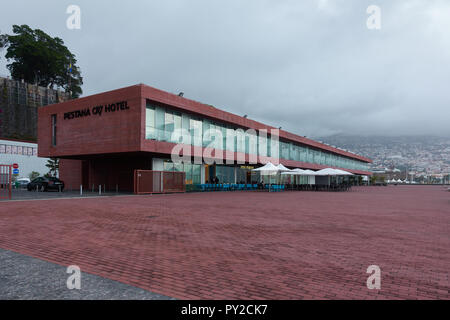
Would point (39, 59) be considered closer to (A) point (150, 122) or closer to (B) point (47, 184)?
(B) point (47, 184)

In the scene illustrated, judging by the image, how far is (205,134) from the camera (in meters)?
29.9

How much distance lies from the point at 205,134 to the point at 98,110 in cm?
969

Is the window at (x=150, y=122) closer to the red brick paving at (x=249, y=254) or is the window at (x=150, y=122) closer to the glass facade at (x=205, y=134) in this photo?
the glass facade at (x=205, y=134)

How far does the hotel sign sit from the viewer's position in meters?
24.3

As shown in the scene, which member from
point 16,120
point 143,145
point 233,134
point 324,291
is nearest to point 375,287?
point 324,291

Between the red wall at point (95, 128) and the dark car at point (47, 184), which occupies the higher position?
the red wall at point (95, 128)

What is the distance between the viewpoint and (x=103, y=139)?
999 inches

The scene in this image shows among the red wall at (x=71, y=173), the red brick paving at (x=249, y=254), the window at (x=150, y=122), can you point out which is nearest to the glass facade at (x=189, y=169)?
the window at (x=150, y=122)

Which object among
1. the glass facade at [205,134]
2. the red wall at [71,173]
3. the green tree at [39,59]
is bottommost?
the red wall at [71,173]

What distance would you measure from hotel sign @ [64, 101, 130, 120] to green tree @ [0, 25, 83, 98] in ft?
157

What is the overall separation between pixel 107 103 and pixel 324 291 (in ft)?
81.8

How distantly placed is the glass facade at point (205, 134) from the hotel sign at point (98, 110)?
6.77ft

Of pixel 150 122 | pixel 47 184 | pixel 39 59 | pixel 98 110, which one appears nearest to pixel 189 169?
pixel 150 122

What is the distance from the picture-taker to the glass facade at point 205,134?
2486 cm
